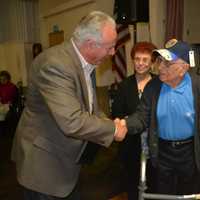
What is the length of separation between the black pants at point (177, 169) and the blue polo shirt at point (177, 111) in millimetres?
73

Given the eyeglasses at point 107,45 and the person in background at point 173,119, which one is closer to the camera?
the eyeglasses at point 107,45

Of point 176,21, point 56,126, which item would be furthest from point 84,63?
point 176,21

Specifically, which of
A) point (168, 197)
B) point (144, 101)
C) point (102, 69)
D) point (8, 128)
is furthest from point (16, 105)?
point (168, 197)

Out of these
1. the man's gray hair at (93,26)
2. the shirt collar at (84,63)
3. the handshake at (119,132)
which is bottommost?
the handshake at (119,132)

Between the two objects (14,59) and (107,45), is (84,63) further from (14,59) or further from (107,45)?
(14,59)

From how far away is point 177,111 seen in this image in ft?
5.44

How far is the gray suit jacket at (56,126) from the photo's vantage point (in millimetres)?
1297

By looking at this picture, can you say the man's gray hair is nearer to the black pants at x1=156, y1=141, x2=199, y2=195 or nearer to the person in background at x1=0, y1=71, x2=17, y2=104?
the black pants at x1=156, y1=141, x2=199, y2=195

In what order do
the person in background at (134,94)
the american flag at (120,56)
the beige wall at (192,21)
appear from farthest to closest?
the american flag at (120,56)
the beige wall at (192,21)
the person in background at (134,94)

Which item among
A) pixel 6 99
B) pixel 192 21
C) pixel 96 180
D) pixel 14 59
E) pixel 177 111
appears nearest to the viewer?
pixel 177 111

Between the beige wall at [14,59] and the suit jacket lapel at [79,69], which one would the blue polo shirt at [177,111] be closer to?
the suit jacket lapel at [79,69]

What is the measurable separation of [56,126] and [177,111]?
2.05 ft

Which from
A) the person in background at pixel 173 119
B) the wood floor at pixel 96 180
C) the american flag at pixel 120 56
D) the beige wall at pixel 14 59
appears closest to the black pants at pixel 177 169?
the person in background at pixel 173 119

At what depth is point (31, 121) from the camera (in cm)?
150
